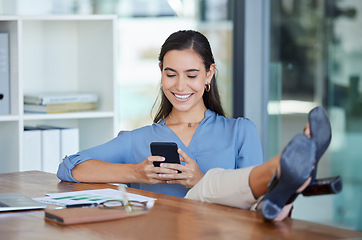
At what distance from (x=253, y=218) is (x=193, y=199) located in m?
0.30

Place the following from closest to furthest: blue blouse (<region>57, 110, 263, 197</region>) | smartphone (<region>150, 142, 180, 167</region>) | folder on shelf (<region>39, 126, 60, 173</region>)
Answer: smartphone (<region>150, 142, 180, 167</region>) < blue blouse (<region>57, 110, 263, 197</region>) < folder on shelf (<region>39, 126, 60, 173</region>)

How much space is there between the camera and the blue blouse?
2.27 metres

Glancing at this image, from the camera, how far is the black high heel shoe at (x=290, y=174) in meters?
1.39

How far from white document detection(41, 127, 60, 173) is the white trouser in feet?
5.04

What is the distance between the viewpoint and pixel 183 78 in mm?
2299

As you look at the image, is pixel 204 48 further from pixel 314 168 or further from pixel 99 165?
pixel 314 168

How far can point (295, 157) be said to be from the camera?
1.40 meters

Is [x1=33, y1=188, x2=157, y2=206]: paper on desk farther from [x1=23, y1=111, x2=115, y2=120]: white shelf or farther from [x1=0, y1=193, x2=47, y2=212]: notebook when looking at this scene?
[x1=23, y1=111, x2=115, y2=120]: white shelf

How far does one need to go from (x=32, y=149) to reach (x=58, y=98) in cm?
29

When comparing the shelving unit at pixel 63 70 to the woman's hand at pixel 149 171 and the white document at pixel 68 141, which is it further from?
the woman's hand at pixel 149 171

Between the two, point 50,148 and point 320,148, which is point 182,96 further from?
point 50,148

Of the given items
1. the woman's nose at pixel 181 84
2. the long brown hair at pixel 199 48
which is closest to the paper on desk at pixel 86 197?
the woman's nose at pixel 181 84

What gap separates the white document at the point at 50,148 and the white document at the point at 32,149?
0.02 metres

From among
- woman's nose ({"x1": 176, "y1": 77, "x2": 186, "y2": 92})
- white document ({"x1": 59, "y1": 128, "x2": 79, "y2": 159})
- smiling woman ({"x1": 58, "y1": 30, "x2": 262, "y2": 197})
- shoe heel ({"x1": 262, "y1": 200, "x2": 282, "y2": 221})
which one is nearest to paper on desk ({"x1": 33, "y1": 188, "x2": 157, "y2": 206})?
smiling woman ({"x1": 58, "y1": 30, "x2": 262, "y2": 197})
